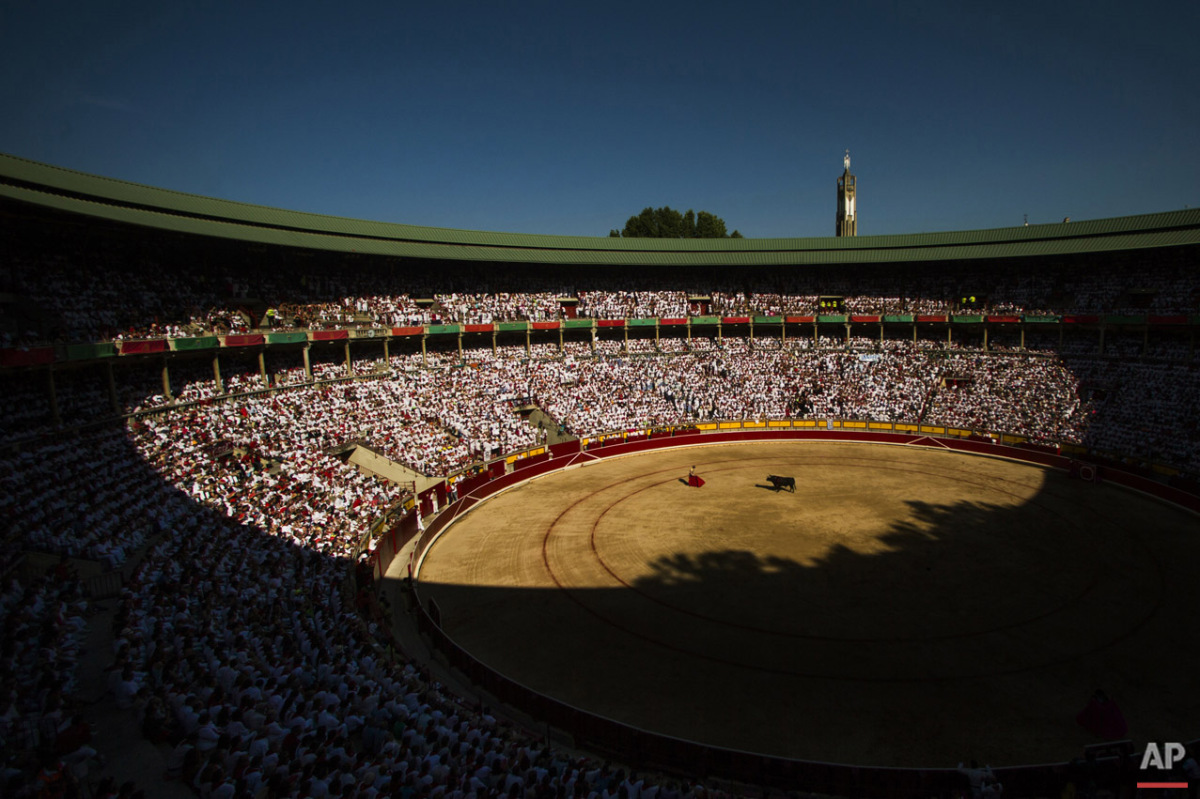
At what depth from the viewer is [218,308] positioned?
122ft

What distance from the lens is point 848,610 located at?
19516mm

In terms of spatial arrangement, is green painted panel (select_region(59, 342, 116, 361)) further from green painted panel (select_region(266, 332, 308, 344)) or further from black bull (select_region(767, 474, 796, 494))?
black bull (select_region(767, 474, 796, 494))

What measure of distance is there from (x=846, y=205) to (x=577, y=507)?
3371 inches

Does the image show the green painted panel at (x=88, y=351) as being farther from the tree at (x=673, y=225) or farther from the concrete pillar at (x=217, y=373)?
the tree at (x=673, y=225)

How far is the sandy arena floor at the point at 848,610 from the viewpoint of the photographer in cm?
1430

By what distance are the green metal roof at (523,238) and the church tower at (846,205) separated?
42367 millimetres

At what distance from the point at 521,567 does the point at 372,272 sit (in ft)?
112

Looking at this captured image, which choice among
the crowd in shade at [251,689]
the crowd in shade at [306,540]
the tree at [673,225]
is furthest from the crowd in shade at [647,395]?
the tree at [673,225]

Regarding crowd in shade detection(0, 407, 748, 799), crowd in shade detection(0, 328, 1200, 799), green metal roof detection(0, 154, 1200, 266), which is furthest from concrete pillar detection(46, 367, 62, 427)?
green metal roof detection(0, 154, 1200, 266)

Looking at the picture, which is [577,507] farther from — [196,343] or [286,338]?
[196,343]

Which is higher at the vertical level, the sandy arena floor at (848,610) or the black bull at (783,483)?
the black bull at (783,483)

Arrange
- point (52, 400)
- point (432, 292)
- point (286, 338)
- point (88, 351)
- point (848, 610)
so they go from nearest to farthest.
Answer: point (848, 610) < point (52, 400) < point (88, 351) < point (286, 338) < point (432, 292)

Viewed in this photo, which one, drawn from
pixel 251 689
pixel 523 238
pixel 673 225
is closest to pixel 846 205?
pixel 673 225

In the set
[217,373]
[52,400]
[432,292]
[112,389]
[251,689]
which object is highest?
[432,292]
